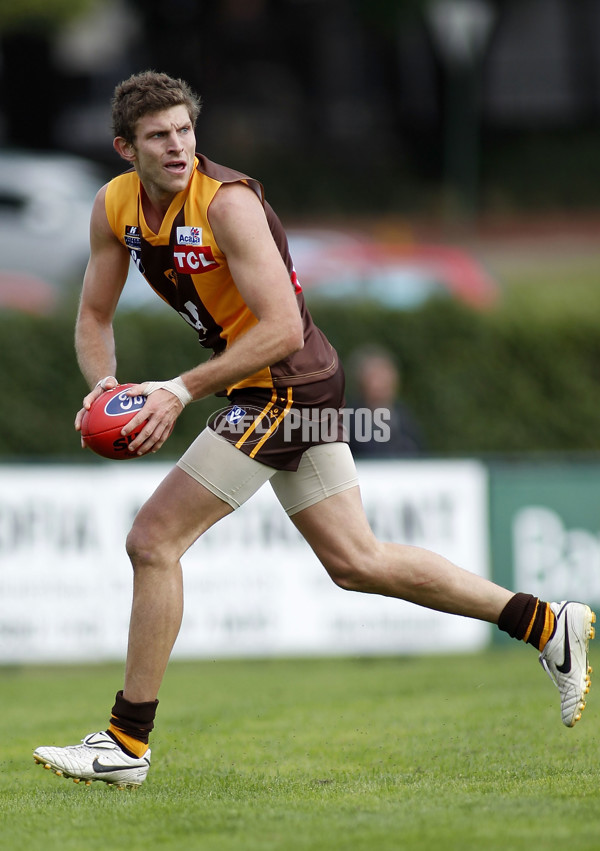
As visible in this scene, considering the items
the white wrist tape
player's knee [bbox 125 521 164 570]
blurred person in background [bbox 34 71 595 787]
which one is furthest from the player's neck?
player's knee [bbox 125 521 164 570]

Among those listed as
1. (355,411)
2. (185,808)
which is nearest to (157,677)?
(185,808)

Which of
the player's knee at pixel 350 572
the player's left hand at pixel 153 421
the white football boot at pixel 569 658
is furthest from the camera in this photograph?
the white football boot at pixel 569 658

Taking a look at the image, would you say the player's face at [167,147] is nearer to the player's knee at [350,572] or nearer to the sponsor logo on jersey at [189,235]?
the sponsor logo on jersey at [189,235]

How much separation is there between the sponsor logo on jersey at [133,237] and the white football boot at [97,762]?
1897 millimetres

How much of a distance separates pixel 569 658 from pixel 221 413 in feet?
5.66

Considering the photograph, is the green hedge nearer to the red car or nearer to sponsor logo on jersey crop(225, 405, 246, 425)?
the red car

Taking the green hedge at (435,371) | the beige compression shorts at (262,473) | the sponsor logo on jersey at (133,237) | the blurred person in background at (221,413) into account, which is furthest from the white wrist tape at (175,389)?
the green hedge at (435,371)

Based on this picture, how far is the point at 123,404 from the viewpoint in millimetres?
4754

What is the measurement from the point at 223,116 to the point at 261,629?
25243 mm

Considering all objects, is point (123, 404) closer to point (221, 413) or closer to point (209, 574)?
point (221, 413)

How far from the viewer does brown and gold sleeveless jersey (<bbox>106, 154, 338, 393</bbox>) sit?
4.78m

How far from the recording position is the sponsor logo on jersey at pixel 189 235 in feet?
15.6

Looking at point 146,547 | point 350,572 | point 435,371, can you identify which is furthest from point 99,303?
point 435,371

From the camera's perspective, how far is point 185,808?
4504 mm
